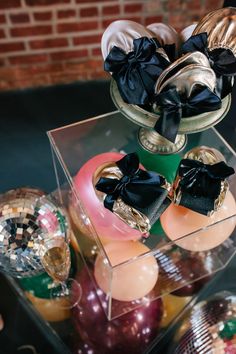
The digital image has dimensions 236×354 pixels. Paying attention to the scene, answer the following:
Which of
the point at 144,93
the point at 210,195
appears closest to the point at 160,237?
the point at 210,195

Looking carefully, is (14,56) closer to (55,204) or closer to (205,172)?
(55,204)

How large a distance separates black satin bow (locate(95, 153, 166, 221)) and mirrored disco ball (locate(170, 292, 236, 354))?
0.29m

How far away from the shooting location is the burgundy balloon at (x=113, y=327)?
3.15 ft

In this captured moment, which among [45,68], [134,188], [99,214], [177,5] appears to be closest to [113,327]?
[99,214]

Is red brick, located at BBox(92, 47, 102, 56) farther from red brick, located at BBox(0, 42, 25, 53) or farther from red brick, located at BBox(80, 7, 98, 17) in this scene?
red brick, located at BBox(0, 42, 25, 53)

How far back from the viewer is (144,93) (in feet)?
2.55

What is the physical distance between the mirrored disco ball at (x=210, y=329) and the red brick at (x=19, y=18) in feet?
3.93

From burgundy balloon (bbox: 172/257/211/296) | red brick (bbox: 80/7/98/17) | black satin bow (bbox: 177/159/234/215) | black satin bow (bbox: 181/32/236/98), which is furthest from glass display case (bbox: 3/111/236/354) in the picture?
red brick (bbox: 80/7/98/17)

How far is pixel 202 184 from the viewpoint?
30.8 inches

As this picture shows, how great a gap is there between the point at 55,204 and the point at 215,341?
45 cm

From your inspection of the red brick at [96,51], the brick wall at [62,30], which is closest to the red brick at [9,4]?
the brick wall at [62,30]

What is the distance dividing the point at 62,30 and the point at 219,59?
93 cm

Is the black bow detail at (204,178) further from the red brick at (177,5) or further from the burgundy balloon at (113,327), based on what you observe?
the red brick at (177,5)

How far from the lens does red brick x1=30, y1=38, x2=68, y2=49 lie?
1.58 metres
